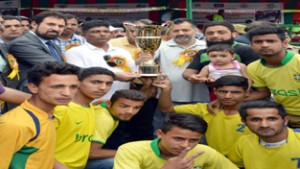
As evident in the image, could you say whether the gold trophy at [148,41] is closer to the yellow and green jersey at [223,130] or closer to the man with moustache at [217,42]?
the man with moustache at [217,42]

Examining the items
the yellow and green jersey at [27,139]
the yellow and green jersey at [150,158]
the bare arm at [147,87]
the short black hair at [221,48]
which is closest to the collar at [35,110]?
the yellow and green jersey at [27,139]

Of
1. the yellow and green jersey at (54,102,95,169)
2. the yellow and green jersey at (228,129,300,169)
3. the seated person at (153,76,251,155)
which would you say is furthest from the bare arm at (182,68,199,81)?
the yellow and green jersey at (54,102,95,169)

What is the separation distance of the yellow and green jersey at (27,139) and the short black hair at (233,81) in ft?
5.46

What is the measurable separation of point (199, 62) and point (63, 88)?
1.88m

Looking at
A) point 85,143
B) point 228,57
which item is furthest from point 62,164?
point 228,57

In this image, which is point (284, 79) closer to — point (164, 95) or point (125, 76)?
point (164, 95)

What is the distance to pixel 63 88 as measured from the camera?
11.5 ft

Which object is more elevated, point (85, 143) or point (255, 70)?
point (255, 70)

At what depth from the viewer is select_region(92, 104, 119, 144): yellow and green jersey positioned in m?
4.34

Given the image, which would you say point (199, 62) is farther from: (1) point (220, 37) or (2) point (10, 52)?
(2) point (10, 52)

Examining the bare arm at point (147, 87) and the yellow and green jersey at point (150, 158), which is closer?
the yellow and green jersey at point (150, 158)

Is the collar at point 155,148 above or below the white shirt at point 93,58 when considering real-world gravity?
below

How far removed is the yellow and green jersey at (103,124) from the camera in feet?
14.2

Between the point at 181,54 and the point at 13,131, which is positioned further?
the point at 181,54
